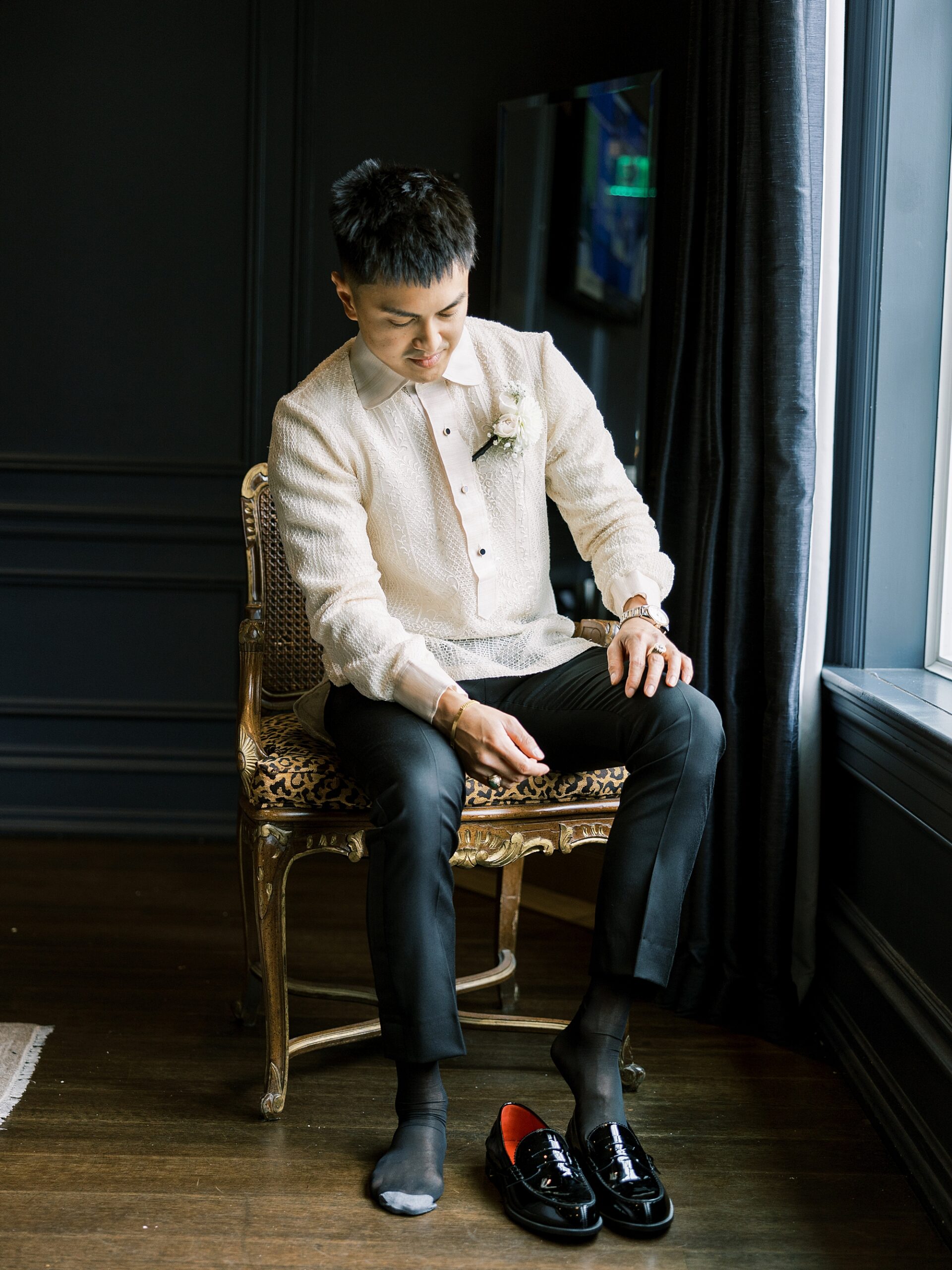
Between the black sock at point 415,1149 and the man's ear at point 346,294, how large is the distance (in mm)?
1065

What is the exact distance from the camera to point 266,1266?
1.36 m

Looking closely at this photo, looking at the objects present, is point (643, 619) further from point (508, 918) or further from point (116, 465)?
point (116, 465)

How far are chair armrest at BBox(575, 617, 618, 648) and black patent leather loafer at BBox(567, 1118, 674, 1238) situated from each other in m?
0.79

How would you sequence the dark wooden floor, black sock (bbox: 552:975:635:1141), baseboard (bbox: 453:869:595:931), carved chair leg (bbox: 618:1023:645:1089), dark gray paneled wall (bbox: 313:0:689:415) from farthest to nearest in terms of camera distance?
dark gray paneled wall (bbox: 313:0:689:415) < baseboard (bbox: 453:869:595:931) < carved chair leg (bbox: 618:1023:645:1089) < black sock (bbox: 552:975:635:1141) < the dark wooden floor

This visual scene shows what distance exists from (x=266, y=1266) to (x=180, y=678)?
2.07 meters

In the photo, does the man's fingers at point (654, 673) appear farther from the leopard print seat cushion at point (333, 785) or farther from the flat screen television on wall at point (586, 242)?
the flat screen television on wall at point (586, 242)

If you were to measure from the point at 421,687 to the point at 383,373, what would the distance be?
1.71ft

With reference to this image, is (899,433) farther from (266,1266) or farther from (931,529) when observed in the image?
(266,1266)

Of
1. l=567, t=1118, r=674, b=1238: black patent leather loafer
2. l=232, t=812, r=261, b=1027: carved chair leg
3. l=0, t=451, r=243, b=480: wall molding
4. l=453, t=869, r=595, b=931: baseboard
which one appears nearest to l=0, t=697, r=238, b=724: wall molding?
l=0, t=451, r=243, b=480: wall molding

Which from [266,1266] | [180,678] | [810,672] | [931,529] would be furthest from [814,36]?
[180,678]

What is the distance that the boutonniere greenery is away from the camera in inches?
69.5

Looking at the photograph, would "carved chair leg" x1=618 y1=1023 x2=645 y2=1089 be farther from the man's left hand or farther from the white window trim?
the white window trim

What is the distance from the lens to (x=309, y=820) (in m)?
1.69

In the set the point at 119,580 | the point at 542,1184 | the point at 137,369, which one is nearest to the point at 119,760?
the point at 119,580
